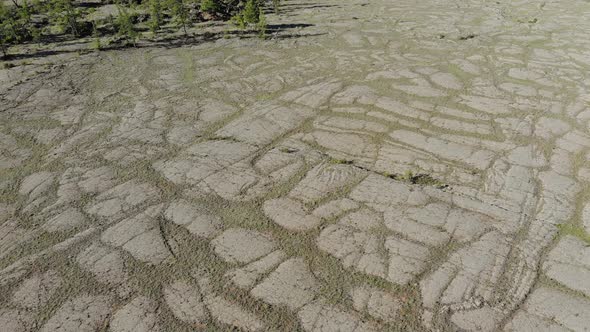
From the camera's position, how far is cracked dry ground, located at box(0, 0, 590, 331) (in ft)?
8.20

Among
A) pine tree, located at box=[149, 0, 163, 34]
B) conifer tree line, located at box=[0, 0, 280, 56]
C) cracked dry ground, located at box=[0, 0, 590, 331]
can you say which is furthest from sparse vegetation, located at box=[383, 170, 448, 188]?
pine tree, located at box=[149, 0, 163, 34]

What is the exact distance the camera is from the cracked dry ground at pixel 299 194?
250 cm

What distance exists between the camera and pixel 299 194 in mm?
3402

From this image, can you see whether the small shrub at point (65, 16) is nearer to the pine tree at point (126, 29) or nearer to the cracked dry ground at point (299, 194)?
the pine tree at point (126, 29)

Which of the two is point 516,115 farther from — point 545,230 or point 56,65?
point 56,65

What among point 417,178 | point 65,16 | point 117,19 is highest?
point 65,16

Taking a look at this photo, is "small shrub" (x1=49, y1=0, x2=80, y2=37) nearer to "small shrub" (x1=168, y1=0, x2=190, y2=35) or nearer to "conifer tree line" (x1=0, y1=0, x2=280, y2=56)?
"conifer tree line" (x1=0, y1=0, x2=280, y2=56)

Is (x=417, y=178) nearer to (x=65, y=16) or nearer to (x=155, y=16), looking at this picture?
(x=155, y=16)

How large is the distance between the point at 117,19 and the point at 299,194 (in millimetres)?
6574

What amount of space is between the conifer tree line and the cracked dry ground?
5.26ft

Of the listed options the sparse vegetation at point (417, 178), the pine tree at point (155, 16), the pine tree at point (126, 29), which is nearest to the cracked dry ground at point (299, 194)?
the sparse vegetation at point (417, 178)

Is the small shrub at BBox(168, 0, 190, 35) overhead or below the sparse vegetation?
overhead

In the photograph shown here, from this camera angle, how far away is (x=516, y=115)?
180 inches

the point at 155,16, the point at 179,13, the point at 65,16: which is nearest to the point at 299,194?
the point at 179,13
